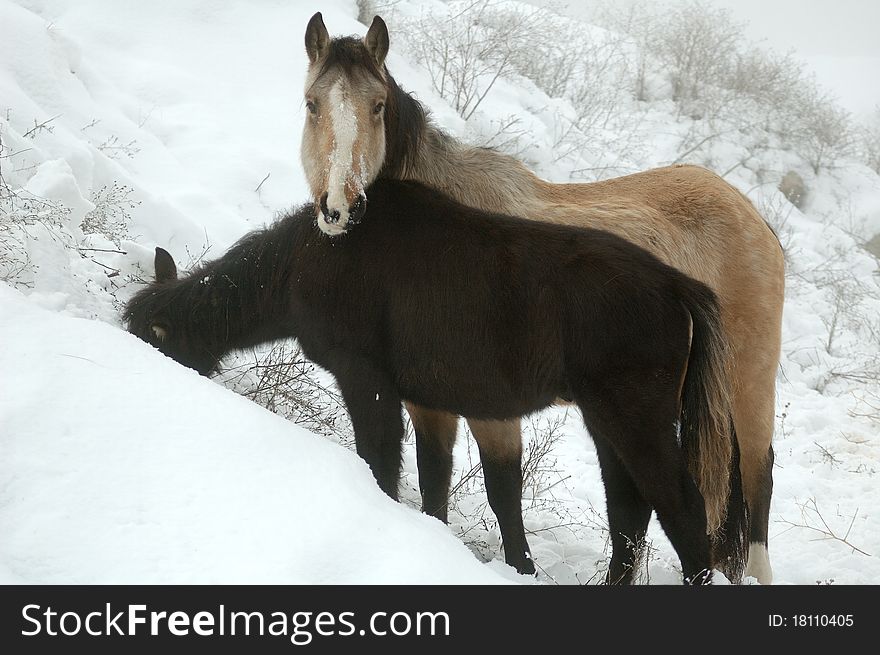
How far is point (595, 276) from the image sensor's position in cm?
374

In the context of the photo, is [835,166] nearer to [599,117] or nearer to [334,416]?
[599,117]

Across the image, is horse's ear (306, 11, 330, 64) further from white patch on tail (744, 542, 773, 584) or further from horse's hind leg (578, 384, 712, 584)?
white patch on tail (744, 542, 773, 584)

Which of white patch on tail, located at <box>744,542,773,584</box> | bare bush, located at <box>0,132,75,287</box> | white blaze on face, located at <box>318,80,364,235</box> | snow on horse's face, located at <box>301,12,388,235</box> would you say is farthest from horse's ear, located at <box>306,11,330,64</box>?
white patch on tail, located at <box>744,542,773,584</box>

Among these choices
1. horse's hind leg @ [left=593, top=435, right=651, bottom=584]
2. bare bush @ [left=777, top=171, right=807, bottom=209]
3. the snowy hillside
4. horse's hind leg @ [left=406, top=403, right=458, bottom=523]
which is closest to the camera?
the snowy hillside

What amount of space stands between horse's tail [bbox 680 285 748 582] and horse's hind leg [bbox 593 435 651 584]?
327 mm

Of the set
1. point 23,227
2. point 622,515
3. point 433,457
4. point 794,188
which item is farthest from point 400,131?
point 794,188

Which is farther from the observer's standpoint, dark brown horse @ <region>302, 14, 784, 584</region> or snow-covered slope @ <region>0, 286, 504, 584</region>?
dark brown horse @ <region>302, 14, 784, 584</region>

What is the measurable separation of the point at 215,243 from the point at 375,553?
16.5 ft

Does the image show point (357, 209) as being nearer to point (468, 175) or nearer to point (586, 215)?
point (468, 175)

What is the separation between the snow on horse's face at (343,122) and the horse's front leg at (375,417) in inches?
29.6

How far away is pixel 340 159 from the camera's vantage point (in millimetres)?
4117

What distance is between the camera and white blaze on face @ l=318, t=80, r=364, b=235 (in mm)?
3963

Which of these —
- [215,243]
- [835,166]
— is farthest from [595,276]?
[835,166]

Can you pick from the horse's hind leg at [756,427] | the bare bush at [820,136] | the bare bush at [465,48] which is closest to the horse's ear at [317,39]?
the horse's hind leg at [756,427]
